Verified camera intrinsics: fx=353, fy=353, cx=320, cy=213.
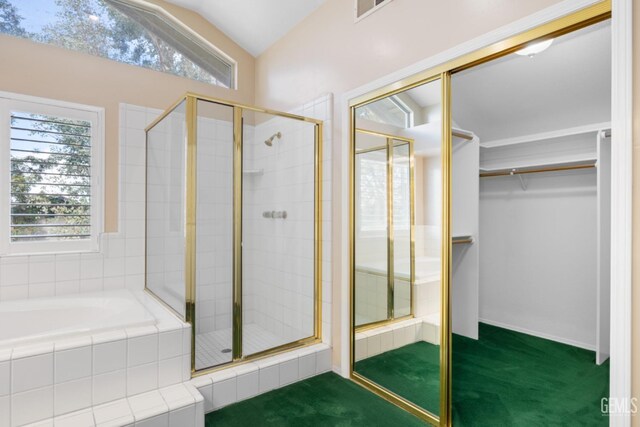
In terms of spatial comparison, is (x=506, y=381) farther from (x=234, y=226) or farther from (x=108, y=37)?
(x=108, y=37)

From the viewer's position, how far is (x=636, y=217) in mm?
1307

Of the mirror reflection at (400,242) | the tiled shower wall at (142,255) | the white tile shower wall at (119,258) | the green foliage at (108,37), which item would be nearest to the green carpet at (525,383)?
the mirror reflection at (400,242)

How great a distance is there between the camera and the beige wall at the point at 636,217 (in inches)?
50.8

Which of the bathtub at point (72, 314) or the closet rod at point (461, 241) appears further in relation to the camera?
the closet rod at point (461, 241)

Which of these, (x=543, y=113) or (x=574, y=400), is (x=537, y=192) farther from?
(x=574, y=400)

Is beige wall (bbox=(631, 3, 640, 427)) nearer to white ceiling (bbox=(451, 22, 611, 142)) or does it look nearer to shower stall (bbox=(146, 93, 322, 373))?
white ceiling (bbox=(451, 22, 611, 142))

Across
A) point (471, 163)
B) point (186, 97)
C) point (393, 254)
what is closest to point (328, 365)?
point (393, 254)

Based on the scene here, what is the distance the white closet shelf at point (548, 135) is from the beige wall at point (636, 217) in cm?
113

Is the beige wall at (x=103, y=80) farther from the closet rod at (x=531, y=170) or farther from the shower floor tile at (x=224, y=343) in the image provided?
the closet rod at (x=531, y=170)

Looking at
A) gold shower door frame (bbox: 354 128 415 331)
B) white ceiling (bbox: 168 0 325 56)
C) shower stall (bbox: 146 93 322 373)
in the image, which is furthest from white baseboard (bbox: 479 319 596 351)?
white ceiling (bbox: 168 0 325 56)

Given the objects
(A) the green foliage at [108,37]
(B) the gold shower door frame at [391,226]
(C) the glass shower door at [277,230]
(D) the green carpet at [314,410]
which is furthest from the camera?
(A) the green foliage at [108,37]

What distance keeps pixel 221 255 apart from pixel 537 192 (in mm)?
2672

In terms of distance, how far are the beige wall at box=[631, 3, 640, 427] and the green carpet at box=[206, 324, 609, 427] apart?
2.80ft

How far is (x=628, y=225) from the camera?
1.31m
